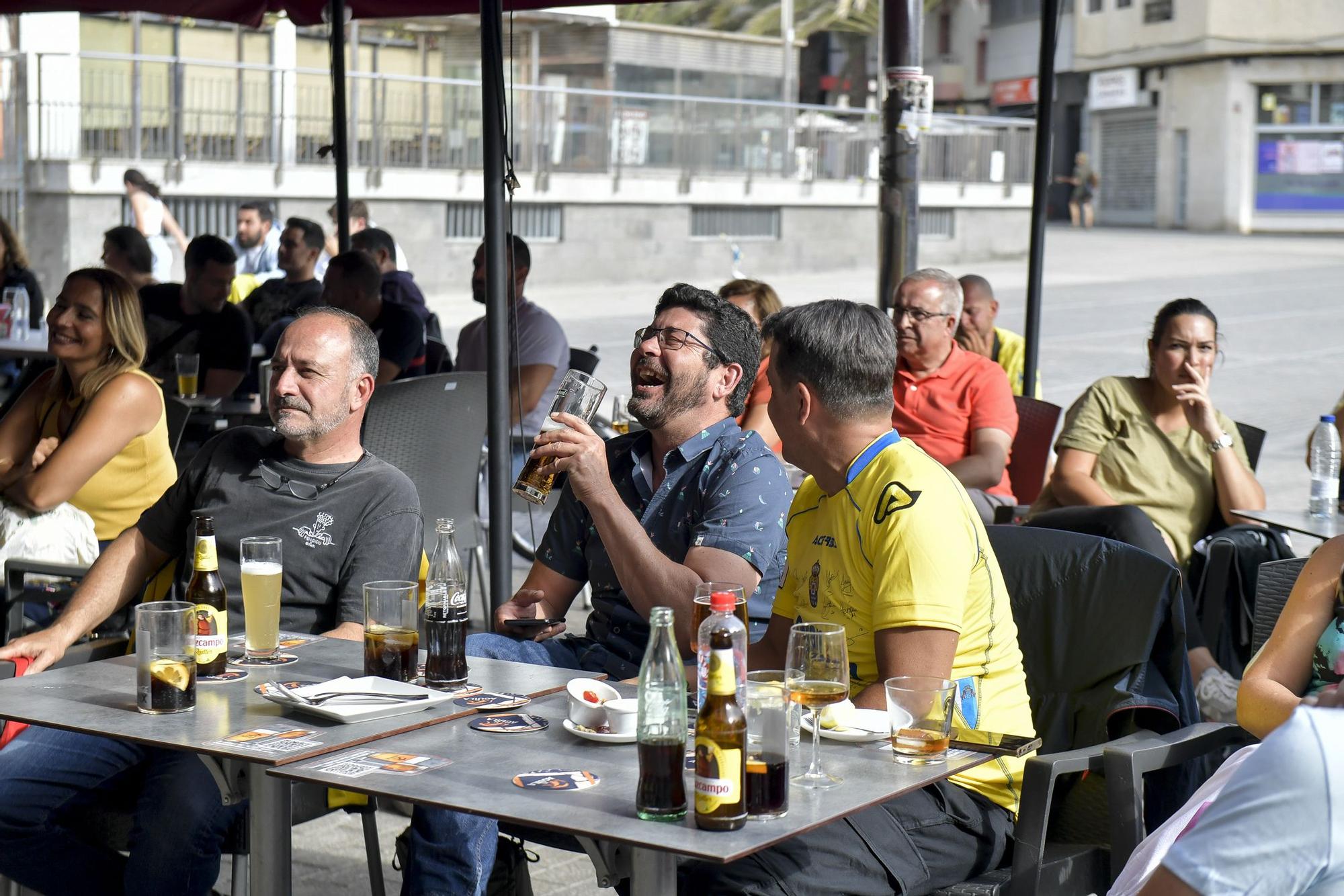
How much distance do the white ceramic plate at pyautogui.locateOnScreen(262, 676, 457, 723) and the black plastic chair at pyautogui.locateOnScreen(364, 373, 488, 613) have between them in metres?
2.49

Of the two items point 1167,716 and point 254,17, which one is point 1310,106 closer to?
point 254,17

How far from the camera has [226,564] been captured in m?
3.76

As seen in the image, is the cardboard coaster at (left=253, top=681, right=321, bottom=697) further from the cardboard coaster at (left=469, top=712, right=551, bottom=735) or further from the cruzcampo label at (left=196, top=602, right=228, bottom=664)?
the cardboard coaster at (left=469, top=712, right=551, bottom=735)

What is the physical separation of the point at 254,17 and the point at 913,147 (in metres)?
3.29

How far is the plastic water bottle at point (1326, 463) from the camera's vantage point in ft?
16.7

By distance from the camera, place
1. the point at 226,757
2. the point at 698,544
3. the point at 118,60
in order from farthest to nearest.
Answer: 1. the point at 118,60
2. the point at 698,544
3. the point at 226,757

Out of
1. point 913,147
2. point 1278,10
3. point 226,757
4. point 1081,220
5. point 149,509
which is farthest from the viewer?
point 1081,220

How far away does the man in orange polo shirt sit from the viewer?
6082mm

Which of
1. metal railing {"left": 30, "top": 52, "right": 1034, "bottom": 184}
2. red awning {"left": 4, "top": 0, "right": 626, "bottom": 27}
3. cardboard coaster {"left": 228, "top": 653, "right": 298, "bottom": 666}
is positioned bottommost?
cardboard coaster {"left": 228, "top": 653, "right": 298, "bottom": 666}

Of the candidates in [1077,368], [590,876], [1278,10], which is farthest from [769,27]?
[590,876]

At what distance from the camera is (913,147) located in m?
6.99

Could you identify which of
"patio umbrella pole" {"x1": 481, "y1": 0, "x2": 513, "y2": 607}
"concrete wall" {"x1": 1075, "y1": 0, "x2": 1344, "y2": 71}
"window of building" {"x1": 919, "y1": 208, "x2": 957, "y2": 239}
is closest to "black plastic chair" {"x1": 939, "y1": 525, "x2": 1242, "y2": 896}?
"patio umbrella pole" {"x1": 481, "y1": 0, "x2": 513, "y2": 607}

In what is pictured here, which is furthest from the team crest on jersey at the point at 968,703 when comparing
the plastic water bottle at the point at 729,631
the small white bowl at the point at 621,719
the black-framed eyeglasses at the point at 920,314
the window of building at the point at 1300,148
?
the window of building at the point at 1300,148

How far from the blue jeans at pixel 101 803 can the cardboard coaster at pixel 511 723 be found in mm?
816
